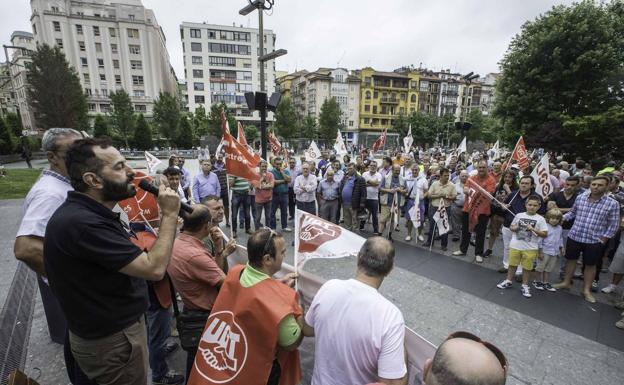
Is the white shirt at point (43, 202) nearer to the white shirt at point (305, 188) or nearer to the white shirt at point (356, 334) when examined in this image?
the white shirt at point (356, 334)

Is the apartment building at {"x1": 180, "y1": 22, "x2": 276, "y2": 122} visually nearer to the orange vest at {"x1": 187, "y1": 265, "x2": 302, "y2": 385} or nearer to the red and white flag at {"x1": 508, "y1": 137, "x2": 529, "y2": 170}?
the red and white flag at {"x1": 508, "y1": 137, "x2": 529, "y2": 170}

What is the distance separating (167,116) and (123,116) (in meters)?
4.99

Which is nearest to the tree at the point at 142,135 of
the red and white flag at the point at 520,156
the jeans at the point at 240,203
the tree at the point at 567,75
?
the jeans at the point at 240,203

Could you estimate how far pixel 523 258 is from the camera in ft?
16.6

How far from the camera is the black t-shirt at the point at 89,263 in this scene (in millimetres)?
1585

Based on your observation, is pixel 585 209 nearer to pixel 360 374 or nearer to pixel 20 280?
pixel 360 374

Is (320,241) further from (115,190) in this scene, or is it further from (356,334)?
(115,190)

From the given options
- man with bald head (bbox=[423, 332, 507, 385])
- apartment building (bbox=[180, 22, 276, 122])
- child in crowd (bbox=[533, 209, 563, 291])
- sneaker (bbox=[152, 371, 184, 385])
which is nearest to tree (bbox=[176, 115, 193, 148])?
apartment building (bbox=[180, 22, 276, 122])

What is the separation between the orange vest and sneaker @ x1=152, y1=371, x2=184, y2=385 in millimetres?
1257

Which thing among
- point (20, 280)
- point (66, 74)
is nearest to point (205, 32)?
point (66, 74)

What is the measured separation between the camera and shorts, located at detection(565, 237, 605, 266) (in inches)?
186

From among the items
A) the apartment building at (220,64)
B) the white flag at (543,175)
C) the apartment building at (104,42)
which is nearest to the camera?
the white flag at (543,175)

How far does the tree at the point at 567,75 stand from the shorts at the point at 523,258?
14.0m

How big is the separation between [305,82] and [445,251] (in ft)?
237
